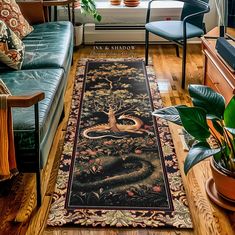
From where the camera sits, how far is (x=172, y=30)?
349cm

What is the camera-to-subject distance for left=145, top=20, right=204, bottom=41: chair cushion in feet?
11.1

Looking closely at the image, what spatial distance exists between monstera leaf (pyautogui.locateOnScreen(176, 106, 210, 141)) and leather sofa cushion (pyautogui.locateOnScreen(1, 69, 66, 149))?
68 centimetres

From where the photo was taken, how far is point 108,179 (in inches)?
88.0

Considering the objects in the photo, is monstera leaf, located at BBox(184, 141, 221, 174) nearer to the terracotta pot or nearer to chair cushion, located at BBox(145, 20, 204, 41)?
the terracotta pot

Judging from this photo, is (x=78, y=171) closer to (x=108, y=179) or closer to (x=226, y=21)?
(x=108, y=179)

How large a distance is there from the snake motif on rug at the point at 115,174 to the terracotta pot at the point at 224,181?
438mm

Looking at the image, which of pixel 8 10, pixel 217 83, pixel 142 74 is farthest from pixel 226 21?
pixel 8 10

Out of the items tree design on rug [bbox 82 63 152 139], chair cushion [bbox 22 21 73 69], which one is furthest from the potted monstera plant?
chair cushion [bbox 22 21 73 69]

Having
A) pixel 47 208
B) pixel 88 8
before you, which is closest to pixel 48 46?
pixel 88 8

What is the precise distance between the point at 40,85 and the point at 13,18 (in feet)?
3.67

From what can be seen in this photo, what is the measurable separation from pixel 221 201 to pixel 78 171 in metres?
0.82

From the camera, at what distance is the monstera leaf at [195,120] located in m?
1.78

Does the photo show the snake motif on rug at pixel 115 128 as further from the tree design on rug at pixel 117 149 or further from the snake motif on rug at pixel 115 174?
the snake motif on rug at pixel 115 174

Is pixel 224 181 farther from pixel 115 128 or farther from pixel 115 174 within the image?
pixel 115 128
